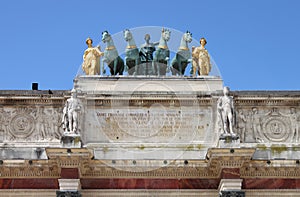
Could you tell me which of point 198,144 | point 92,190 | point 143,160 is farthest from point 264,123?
point 92,190

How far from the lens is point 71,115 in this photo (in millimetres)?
23938

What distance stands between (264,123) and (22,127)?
778 cm

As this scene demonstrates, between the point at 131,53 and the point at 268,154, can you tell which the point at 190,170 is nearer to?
the point at 268,154

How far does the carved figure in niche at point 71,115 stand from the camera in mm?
23859

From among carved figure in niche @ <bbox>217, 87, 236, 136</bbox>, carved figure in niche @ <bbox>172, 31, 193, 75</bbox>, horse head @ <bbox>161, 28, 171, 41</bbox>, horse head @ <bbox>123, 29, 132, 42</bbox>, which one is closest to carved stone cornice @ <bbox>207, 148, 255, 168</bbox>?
carved figure in niche @ <bbox>217, 87, 236, 136</bbox>

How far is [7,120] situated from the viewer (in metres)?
24.9

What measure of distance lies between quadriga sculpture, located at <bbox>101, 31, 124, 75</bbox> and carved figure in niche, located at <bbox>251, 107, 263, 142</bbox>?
4.62 m

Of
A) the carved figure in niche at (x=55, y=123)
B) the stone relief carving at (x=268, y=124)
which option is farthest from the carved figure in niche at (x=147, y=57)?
the stone relief carving at (x=268, y=124)

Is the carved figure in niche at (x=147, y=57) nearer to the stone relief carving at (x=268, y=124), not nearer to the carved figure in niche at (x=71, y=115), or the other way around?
the carved figure in niche at (x=71, y=115)

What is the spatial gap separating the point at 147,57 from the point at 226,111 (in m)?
3.62

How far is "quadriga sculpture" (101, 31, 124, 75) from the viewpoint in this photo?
25.8 metres

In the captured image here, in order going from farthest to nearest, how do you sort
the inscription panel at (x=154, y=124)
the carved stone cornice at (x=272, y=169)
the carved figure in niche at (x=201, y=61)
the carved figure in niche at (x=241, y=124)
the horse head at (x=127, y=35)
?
the horse head at (x=127, y=35)
the carved figure in niche at (x=201, y=61)
the carved figure in niche at (x=241, y=124)
the inscription panel at (x=154, y=124)
the carved stone cornice at (x=272, y=169)

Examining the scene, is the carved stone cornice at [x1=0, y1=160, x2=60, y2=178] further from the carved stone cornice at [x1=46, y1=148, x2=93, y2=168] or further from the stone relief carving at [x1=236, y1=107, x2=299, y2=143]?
the stone relief carving at [x1=236, y1=107, x2=299, y2=143]

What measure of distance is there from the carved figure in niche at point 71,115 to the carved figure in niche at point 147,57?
2829 mm
